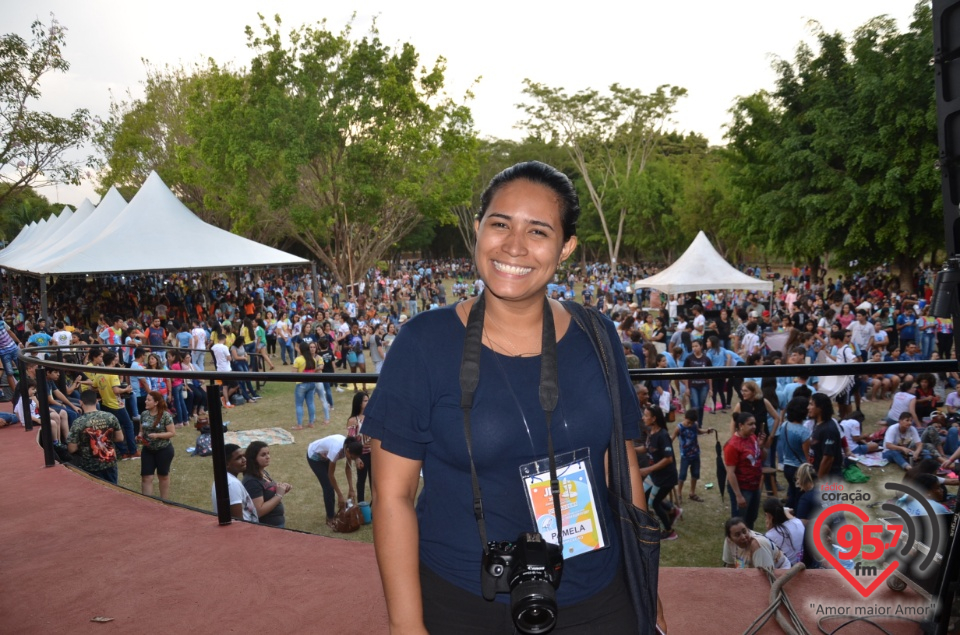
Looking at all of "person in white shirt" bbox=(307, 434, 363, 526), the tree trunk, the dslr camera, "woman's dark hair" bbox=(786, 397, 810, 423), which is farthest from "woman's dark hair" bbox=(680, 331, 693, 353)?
the dslr camera

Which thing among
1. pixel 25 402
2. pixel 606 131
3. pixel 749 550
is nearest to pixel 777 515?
pixel 749 550

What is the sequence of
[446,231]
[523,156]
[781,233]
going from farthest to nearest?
1. [446,231]
2. [523,156]
3. [781,233]

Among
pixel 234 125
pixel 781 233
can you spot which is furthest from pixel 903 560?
pixel 234 125

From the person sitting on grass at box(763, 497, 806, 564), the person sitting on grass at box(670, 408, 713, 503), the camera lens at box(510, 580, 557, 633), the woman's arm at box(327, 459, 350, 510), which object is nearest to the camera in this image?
the camera lens at box(510, 580, 557, 633)

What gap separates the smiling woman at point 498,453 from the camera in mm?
1441

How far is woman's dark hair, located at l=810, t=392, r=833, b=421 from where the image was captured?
229 inches

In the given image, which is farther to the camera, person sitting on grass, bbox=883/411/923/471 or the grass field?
person sitting on grass, bbox=883/411/923/471

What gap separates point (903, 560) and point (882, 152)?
19711 mm

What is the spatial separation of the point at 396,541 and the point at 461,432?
270 millimetres

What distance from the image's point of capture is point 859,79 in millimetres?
19578

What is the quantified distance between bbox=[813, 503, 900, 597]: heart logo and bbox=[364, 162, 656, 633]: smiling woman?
1571mm

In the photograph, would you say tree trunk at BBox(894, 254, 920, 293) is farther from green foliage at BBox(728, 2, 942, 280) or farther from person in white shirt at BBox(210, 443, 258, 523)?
person in white shirt at BBox(210, 443, 258, 523)

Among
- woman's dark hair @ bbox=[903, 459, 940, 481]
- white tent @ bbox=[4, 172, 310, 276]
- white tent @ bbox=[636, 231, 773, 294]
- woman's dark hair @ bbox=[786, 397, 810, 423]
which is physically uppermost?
white tent @ bbox=[4, 172, 310, 276]

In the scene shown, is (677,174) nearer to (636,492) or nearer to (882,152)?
(882,152)
